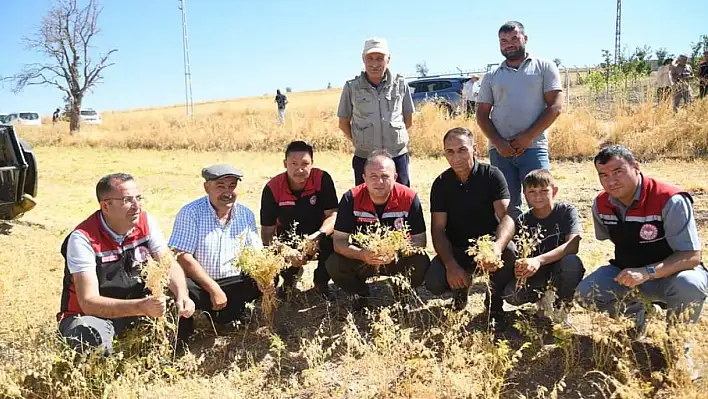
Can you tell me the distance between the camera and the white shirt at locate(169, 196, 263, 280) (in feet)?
12.0

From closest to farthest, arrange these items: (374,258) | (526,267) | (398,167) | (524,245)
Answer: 1. (524,245)
2. (526,267)
3. (374,258)
4. (398,167)

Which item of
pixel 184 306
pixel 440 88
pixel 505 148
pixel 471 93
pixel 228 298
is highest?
pixel 440 88

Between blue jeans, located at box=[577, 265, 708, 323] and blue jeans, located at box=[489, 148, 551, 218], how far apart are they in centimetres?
101

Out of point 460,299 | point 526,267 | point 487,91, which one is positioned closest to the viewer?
point 526,267

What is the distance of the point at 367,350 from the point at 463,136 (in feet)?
5.07

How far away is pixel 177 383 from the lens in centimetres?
312

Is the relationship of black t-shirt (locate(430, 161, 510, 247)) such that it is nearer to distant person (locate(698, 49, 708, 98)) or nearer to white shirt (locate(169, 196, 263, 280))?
white shirt (locate(169, 196, 263, 280))

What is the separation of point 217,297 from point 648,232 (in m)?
2.56

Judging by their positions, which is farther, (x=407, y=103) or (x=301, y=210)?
(x=407, y=103)

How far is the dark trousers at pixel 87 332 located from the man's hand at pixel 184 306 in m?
0.39

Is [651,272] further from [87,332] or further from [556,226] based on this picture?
[87,332]

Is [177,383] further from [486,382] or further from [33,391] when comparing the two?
[486,382]

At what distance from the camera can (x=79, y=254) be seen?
3.04 meters

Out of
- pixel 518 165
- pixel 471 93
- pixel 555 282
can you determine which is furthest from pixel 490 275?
pixel 471 93
